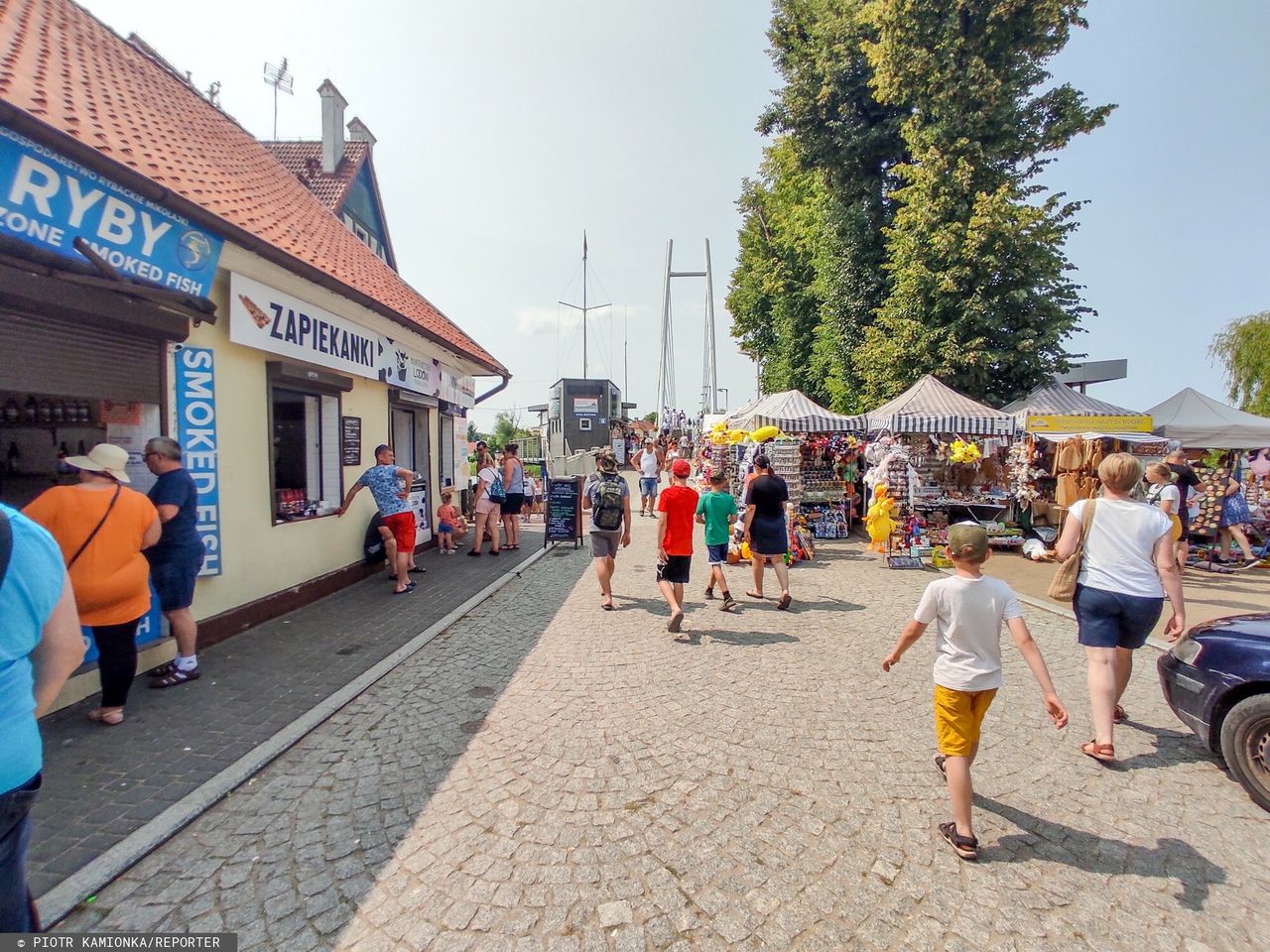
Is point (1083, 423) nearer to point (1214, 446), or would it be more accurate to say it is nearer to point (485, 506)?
point (1214, 446)

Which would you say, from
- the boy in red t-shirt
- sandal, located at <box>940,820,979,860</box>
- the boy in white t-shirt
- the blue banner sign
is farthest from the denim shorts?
the blue banner sign

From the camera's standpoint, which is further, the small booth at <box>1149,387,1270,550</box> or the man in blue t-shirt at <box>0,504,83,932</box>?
the small booth at <box>1149,387,1270,550</box>

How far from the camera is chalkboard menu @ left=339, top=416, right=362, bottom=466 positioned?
311 inches

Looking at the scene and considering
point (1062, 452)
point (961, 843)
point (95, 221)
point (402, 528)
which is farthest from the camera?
point (1062, 452)

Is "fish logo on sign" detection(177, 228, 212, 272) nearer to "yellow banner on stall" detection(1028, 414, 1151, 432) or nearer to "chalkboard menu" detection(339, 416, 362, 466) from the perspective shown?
"chalkboard menu" detection(339, 416, 362, 466)

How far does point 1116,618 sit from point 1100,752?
80cm

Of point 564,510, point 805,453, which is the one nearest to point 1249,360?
point 805,453

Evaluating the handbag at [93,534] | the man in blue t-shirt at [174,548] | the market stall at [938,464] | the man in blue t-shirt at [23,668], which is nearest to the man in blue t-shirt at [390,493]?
the man in blue t-shirt at [174,548]

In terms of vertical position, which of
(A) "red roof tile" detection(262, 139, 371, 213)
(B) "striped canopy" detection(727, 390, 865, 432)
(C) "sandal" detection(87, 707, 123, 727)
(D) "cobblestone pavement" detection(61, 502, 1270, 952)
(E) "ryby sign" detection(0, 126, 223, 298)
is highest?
(A) "red roof tile" detection(262, 139, 371, 213)

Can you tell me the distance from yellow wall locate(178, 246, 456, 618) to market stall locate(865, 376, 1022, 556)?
8.67 m

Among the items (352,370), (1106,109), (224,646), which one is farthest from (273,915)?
(1106,109)

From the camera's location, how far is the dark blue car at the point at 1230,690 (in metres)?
3.20

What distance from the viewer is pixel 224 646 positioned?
5500mm

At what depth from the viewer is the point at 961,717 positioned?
2.82 meters
